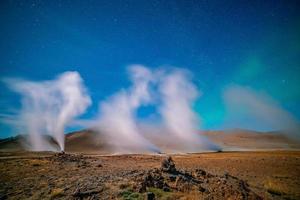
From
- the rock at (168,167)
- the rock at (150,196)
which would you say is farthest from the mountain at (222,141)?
the rock at (150,196)

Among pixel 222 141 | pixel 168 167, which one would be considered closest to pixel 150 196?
pixel 168 167

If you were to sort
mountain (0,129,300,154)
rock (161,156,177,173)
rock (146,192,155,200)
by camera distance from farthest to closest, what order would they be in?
mountain (0,129,300,154) < rock (161,156,177,173) < rock (146,192,155,200)

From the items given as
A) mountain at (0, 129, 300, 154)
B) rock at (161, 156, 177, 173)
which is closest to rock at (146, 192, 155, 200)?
rock at (161, 156, 177, 173)

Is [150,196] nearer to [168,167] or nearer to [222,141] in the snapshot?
[168,167]

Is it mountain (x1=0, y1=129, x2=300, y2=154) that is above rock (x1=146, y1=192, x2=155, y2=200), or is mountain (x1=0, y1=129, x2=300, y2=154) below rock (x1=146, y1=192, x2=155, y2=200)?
above

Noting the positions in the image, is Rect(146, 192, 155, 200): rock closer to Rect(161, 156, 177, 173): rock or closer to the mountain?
Rect(161, 156, 177, 173): rock

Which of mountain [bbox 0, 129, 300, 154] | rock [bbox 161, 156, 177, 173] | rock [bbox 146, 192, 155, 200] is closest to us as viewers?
rock [bbox 146, 192, 155, 200]

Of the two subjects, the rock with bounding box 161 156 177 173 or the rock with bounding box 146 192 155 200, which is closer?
the rock with bounding box 146 192 155 200

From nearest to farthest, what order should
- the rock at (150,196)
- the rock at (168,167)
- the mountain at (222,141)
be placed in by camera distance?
the rock at (150,196) < the rock at (168,167) < the mountain at (222,141)

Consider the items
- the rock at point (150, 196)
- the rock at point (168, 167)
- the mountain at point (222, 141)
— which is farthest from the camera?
the mountain at point (222, 141)

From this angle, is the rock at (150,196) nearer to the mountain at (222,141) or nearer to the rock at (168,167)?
the rock at (168,167)

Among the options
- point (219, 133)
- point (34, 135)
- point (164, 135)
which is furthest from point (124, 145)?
point (219, 133)

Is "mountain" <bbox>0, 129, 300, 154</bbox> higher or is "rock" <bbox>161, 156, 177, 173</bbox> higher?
"mountain" <bbox>0, 129, 300, 154</bbox>

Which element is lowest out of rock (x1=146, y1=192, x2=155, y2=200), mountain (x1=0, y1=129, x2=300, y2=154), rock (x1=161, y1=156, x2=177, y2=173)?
rock (x1=146, y1=192, x2=155, y2=200)
